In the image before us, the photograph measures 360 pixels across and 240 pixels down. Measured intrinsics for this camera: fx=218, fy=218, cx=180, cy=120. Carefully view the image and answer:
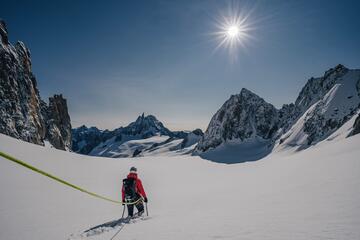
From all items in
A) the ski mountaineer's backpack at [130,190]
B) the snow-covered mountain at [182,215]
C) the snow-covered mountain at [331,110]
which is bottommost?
the snow-covered mountain at [182,215]

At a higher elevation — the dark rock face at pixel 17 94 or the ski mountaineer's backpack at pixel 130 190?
the dark rock face at pixel 17 94

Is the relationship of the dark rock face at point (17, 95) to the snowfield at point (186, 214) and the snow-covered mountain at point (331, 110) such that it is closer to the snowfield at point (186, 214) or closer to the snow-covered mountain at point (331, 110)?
the snowfield at point (186, 214)

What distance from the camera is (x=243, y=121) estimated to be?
10256 cm

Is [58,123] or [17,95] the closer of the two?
[17,95]

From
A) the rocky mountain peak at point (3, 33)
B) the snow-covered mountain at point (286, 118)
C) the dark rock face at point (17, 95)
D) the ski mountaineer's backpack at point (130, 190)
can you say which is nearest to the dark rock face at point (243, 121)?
the snow-covered mountain at point (286, 118)

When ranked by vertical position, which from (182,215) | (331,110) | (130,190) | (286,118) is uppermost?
(286,118)

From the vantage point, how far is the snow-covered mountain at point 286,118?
183 ft

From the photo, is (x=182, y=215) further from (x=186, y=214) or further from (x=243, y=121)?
(x=243, y=121)

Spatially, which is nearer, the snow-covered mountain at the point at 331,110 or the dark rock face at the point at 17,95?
the dark rock face at the point at 17,95

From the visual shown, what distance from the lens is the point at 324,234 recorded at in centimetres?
441

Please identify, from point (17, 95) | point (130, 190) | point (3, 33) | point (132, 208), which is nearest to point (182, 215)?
point (132, 208)

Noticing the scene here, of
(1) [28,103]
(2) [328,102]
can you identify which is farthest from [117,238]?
(2) [328,102]

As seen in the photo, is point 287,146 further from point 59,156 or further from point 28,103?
point 28,103

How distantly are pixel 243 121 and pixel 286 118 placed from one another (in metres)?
18.3
